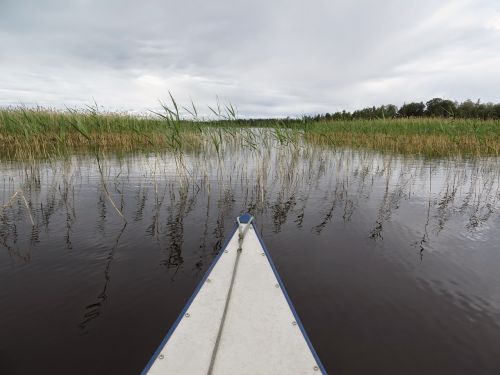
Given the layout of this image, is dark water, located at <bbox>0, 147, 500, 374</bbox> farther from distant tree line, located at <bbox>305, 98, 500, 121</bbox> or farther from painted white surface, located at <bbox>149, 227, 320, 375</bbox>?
distant tree line, located at <bbox>305, 98, 500, 121</bbox>

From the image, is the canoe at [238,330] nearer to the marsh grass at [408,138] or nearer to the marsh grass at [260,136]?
the marsh grass at [260,136]

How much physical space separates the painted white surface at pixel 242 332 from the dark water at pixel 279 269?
3.83 ft

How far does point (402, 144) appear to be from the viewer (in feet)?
80.3

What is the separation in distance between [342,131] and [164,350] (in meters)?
26.8

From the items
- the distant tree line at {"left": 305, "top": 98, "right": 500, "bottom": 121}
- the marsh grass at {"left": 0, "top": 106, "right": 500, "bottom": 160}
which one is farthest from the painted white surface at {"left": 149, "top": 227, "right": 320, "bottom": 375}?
the distant tree line at {"left": 305, "top": 98, "right": 500, "bottom": 121}

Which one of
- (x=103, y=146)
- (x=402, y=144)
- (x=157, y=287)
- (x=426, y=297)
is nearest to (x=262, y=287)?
(x=157, y=287)

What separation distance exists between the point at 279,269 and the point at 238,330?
9.53ft

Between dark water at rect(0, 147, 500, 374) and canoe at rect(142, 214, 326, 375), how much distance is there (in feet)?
3.79

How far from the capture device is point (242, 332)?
2.79 m

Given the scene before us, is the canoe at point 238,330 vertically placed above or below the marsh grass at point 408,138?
below

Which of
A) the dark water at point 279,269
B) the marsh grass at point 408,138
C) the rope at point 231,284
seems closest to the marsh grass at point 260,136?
the marsh grass at point 408,138

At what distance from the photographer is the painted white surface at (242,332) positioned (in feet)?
8.05

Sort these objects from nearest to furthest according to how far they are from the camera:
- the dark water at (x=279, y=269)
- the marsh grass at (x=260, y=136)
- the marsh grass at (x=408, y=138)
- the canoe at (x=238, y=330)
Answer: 1. the canoe at (x=238, y=330)
2. the dark water at (x=279, y=269)
3. the marsh grass at (x=260, y=136)
4. the marsh grass at (x=408, y=138)

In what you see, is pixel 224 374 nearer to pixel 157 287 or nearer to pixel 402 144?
pixel 157 287
